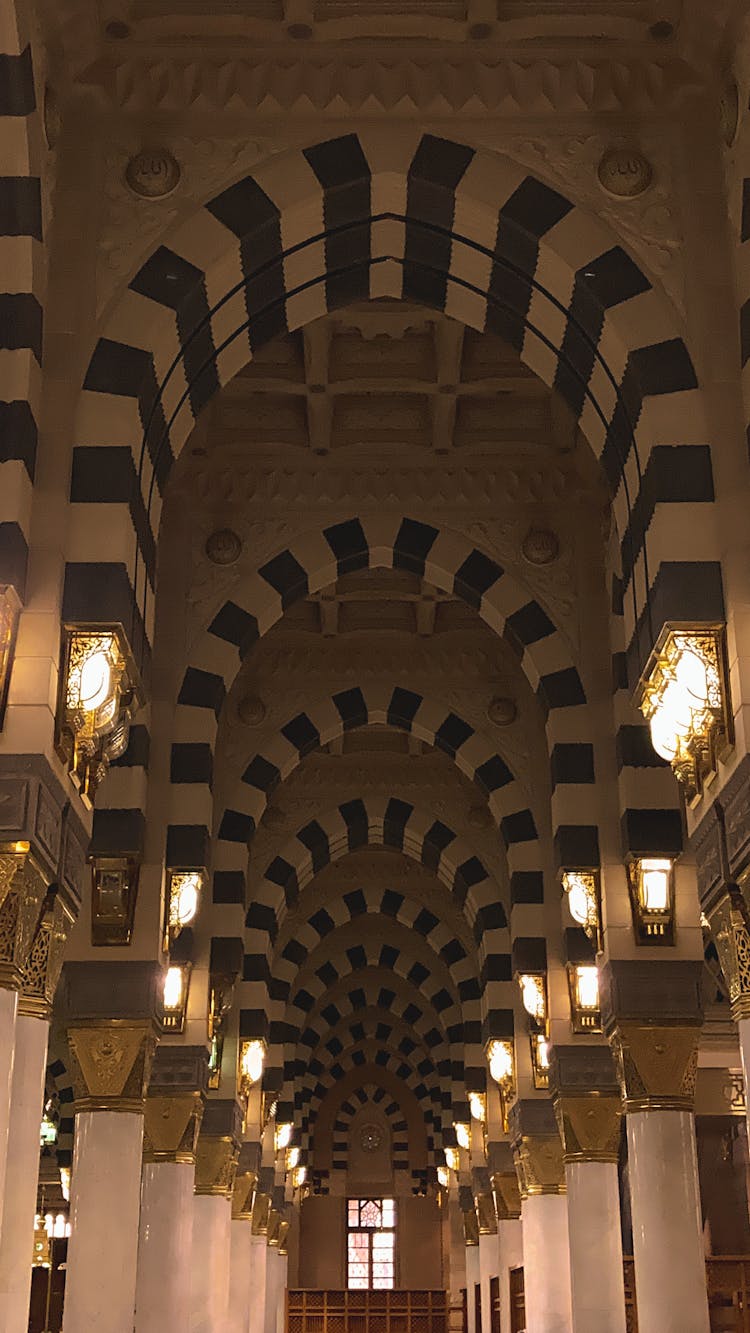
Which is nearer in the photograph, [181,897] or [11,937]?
[11,937]

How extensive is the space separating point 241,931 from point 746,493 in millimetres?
7777

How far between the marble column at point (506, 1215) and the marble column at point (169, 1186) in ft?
20.1

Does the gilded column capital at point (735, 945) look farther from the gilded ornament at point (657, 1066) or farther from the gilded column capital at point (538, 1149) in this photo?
the gilded column capital at point (538, 1149)

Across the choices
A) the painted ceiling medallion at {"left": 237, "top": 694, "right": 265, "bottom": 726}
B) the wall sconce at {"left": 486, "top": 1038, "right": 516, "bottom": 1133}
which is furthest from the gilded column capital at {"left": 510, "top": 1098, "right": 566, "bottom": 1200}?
the painted ceiling medallion at {"left": 237, "top": 694, "right": 265, "bottom": 726}

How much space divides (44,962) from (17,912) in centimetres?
57

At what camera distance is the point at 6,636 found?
681cm

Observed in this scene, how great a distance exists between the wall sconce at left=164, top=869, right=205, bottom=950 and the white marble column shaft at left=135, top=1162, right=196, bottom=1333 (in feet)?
6.76

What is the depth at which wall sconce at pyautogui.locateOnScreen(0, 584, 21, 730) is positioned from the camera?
675cm

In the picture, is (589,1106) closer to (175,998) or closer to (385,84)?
(175,998)

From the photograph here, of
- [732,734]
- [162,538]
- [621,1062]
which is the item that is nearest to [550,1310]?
[621,1062]

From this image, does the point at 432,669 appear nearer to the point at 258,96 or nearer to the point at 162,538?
the point at 162,538

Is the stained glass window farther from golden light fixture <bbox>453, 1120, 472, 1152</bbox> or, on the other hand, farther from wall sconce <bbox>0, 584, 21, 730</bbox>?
wall sconce <bbox>0, 584, 21, 730</bbox>

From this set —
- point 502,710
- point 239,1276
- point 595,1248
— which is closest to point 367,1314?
point 239,1276

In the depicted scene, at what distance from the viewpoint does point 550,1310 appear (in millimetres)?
13305
